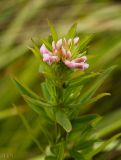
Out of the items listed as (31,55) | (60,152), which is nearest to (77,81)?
(60,152)

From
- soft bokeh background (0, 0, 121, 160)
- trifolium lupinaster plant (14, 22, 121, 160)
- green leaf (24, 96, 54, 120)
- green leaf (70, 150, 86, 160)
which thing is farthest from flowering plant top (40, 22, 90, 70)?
soft bokeh background (0, 0, 121, 160)

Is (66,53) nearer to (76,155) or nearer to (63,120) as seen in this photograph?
(63,120)

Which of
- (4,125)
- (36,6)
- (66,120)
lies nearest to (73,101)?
(66,120)

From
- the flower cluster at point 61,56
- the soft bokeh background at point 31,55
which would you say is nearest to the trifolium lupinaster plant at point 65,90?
the flower cluster at point 61,56

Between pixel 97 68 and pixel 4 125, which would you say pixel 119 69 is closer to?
pixel 97 68

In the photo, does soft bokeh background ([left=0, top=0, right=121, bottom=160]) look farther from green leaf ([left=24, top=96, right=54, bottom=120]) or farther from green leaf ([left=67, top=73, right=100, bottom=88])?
green leaf ([left=67, top=73, right=100, bottom=88])

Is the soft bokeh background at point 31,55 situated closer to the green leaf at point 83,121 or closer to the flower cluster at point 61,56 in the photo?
the green leaf at point 83,121
